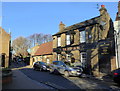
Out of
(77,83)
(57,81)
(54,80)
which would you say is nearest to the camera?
(77,83)

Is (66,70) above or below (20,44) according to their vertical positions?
below

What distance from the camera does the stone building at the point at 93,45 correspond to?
15789 millimetres

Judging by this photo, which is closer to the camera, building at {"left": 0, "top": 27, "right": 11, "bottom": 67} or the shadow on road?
the shadow on road

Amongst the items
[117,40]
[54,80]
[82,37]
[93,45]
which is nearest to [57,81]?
[54,80]

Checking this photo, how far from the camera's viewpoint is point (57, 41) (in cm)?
2453

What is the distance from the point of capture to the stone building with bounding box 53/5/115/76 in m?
15.8

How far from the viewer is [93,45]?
57.7 feet

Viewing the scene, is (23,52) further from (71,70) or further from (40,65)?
(71,70)

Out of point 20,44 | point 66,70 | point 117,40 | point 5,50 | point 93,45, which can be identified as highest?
point 20,44

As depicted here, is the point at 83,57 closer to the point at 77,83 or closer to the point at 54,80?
the point at 54,80

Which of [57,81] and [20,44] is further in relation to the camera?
[20,44]

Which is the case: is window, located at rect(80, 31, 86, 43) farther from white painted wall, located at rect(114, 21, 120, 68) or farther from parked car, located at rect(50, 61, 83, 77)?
parked car, located at rect(50, 61, 83, 77)

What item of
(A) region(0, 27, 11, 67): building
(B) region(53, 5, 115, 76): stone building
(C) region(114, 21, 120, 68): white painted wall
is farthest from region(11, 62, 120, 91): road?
(A) region(0, 27, 11, 67): building

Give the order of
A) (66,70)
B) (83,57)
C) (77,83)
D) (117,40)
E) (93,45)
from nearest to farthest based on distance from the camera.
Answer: (77,83), (66,70), (117,40), (93,45), (83,57)
